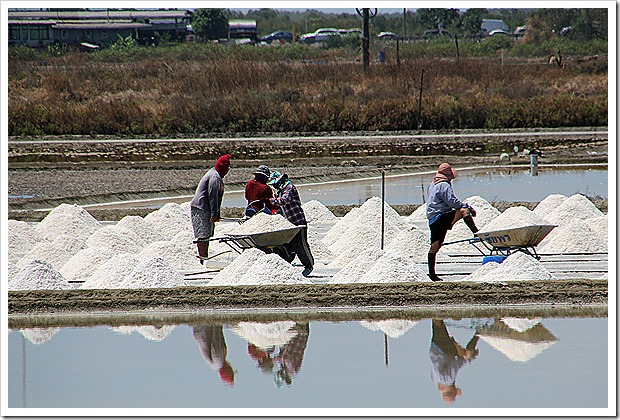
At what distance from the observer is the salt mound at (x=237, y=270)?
8898 mm

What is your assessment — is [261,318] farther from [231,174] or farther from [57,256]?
[231,174]

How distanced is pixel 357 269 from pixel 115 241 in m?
3.08

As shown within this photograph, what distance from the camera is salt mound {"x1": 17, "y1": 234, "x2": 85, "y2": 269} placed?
10.3 metres

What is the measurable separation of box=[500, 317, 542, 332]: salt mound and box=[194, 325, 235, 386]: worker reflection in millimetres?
2182

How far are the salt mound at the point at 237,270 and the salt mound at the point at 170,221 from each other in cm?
277

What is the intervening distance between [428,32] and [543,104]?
26.9m

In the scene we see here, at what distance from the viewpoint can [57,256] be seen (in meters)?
10.4

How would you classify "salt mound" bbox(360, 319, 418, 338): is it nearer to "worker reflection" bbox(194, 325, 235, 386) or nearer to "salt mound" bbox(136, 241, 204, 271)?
"worker reflection" bbox(194, 325, 235, 386)

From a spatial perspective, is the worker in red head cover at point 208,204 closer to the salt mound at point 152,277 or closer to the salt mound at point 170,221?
the salt mound at point 170,221

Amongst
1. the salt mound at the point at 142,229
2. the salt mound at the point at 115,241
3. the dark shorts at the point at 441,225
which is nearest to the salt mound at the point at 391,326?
the dark shorts at the point at 441,225

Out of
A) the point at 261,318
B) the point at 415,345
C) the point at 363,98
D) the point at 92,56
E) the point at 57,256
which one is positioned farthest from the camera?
the point at 92,56

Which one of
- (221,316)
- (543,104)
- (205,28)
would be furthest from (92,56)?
(221,316)

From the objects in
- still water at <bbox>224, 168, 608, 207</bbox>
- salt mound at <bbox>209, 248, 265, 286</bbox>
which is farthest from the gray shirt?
still water at <bbox>224, 168, 608, 207</bbox>

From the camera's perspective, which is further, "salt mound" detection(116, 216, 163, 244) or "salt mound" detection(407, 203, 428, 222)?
"salt mound" detection(407, 203, 428, 222)
